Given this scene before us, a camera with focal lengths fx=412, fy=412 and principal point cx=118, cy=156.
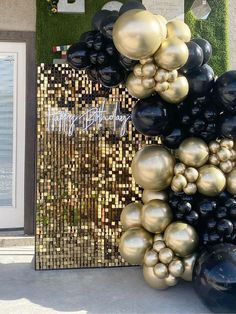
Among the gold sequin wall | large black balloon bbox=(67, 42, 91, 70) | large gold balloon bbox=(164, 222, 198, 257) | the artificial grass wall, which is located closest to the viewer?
large gold balloon bbox=(164, 222, 198, 257)

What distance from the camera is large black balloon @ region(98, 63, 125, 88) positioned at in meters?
3.19

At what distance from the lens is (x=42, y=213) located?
386 centimetres

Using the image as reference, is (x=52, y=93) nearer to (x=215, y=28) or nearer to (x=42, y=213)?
(x=42, y=213)

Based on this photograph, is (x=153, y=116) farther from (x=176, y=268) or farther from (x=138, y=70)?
(x=176, y=268)

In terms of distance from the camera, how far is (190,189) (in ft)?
10.4

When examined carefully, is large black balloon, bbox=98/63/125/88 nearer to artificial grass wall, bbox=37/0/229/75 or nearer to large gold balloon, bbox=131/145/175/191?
large gold balloon, bbox=131/145/175/191

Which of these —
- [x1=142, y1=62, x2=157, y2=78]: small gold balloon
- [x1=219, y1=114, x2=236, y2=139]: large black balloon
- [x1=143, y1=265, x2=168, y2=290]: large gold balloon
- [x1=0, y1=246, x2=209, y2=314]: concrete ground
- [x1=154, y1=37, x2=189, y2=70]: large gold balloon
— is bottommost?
[x1=0, y1=246, x2=209, y2=314]: concrete ground

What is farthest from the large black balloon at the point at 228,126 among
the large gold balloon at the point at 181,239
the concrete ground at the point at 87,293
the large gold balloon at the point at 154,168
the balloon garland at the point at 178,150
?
the concrete ground at the point at 87,293

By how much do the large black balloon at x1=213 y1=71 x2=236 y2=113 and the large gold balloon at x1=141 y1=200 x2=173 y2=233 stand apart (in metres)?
0.91

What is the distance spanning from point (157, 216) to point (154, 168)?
1.24 ft

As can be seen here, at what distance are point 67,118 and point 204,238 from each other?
1.66 m

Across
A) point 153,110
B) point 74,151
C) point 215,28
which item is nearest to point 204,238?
point 153,110

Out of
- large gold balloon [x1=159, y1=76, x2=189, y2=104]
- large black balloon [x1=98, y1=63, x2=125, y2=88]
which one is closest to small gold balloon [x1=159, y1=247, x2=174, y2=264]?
large gold balloon [x1=159, y1=76, x2=189, y2=104]

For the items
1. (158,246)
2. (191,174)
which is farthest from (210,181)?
(158,246)
